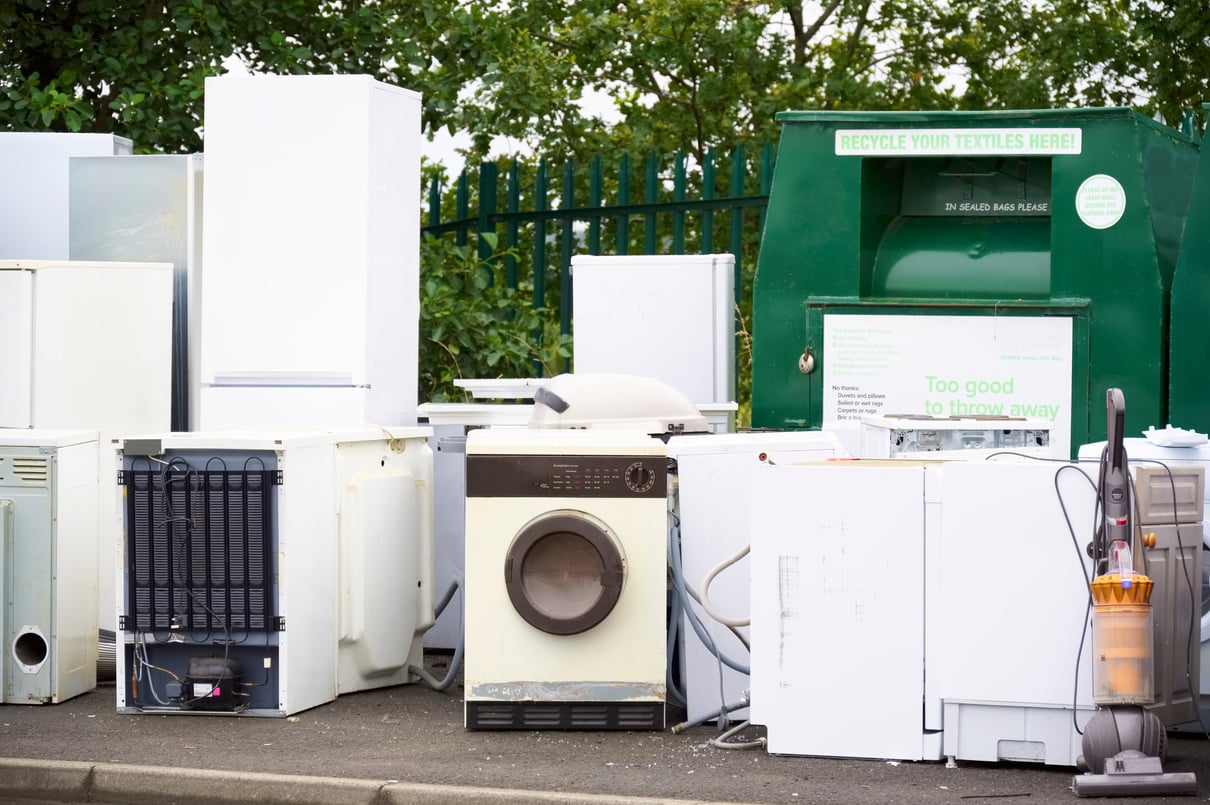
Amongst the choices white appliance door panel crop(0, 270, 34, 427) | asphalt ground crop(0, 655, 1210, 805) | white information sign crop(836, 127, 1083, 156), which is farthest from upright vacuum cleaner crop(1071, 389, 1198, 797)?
white appliance door panel crop(0, 270, 34, 427)

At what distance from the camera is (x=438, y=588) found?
290 inches

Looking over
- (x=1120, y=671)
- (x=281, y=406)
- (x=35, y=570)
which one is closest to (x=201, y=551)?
(x=35, y=570)

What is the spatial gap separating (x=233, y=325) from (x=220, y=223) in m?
0.45

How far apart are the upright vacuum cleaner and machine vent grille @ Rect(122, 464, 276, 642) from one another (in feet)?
9.69

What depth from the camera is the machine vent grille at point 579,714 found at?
5652mm

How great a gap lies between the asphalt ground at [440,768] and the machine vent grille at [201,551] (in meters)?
0.38

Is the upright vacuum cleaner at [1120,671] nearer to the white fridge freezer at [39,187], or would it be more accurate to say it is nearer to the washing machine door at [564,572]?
the washing machine door at [564,572]

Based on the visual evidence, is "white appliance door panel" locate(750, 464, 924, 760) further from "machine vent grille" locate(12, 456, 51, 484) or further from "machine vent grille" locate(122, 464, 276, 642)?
"machine vent grille" locate(12, 456, 51, 484)

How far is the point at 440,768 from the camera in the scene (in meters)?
5.09

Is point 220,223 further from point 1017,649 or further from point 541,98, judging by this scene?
point 541,98

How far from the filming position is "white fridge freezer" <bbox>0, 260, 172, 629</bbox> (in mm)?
6641

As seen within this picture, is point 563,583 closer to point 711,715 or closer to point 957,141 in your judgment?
point 711,715

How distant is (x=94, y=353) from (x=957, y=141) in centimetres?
394

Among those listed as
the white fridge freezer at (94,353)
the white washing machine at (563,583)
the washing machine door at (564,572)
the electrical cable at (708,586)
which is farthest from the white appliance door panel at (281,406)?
the electrical cable at (708,586)
